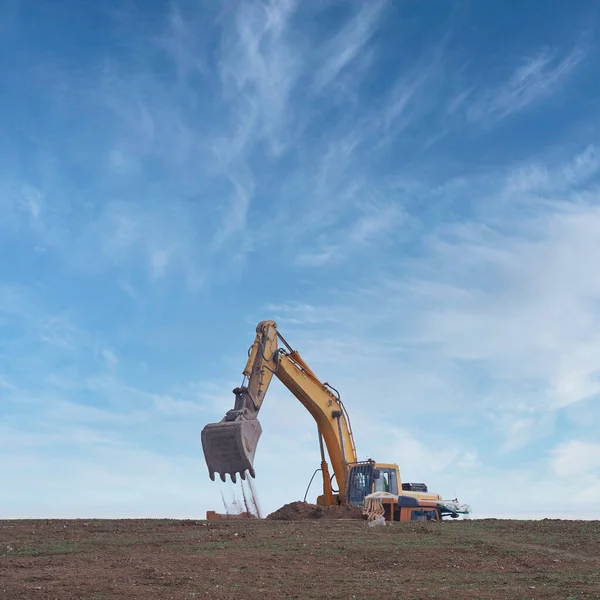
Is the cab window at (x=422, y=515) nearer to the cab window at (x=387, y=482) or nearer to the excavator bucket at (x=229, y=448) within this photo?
the cab window at (x=387, y=482)

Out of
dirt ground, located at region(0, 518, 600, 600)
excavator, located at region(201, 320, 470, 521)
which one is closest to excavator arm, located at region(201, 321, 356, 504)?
excavator, located at region(201, 320, 470, 521)

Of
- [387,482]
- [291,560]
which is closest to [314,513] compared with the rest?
[387,482]

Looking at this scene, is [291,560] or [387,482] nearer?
[291,560]

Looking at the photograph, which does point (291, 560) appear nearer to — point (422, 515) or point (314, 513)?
point (314, 513)

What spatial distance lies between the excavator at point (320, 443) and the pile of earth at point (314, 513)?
56cm

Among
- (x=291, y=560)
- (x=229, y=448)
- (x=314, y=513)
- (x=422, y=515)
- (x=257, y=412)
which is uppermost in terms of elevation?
(x=257, y=412)

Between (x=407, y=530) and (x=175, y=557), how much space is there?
6769 mm

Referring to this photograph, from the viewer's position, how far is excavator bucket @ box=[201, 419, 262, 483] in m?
21.8

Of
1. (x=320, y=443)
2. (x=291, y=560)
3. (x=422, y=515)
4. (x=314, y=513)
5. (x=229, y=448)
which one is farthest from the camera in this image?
(x=320, y=443)

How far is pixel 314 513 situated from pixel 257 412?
3.47 m

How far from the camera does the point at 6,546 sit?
56.4 feet

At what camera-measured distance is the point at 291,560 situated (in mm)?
15398

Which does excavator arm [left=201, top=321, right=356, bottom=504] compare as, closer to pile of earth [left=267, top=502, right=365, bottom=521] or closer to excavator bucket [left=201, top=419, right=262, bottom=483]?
excavator bucket [left=201, top=419, right=262, bottom=483]

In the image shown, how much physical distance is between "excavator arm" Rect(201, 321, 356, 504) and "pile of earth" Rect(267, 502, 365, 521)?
214cm
